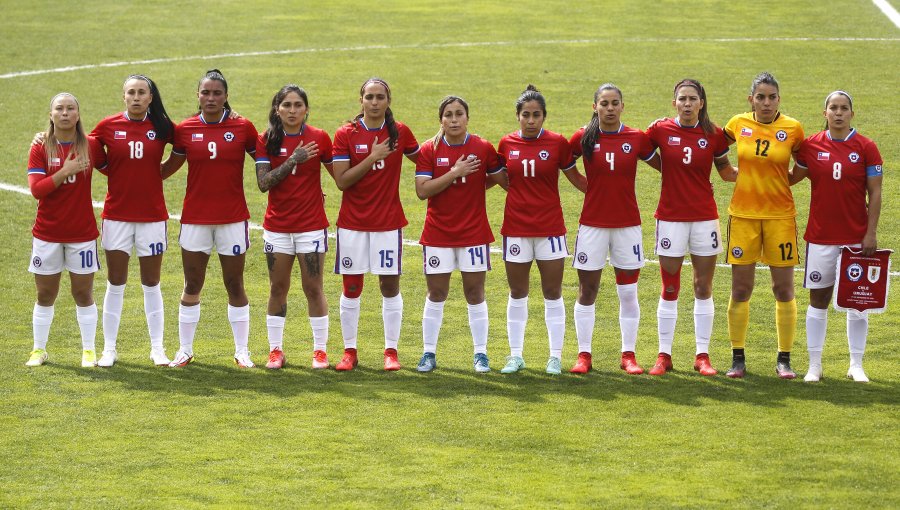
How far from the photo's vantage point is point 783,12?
2636 centimetres

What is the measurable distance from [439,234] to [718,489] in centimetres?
312

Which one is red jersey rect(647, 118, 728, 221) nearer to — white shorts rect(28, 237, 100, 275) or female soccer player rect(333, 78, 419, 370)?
female soccer player rect(333, 78, 419, 370)

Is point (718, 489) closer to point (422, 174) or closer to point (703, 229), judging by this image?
point (703, 229)

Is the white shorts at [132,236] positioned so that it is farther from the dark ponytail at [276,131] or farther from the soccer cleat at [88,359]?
the dark ponytail at [276,131]

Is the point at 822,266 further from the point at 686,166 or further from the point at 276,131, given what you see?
the point at 276,131

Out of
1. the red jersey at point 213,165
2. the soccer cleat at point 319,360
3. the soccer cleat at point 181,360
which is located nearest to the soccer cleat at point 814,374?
the soccer cleat at point 319,360

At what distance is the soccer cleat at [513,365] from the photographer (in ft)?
33.4

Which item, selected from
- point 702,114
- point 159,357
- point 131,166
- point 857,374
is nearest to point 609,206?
point 702,114

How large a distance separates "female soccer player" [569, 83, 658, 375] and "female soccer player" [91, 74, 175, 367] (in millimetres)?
A: 3065

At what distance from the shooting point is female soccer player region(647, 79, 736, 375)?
9.84 meters

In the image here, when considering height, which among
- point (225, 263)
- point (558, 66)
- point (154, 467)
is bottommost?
point (154, 467)

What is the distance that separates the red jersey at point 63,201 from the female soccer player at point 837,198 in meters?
5.18

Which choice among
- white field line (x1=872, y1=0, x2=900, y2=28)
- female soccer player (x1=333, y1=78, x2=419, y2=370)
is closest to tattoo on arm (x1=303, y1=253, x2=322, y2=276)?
female soccer player (x1=333, y1=78, x2=419, y2=370)

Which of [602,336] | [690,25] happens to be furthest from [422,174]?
[690,25]
